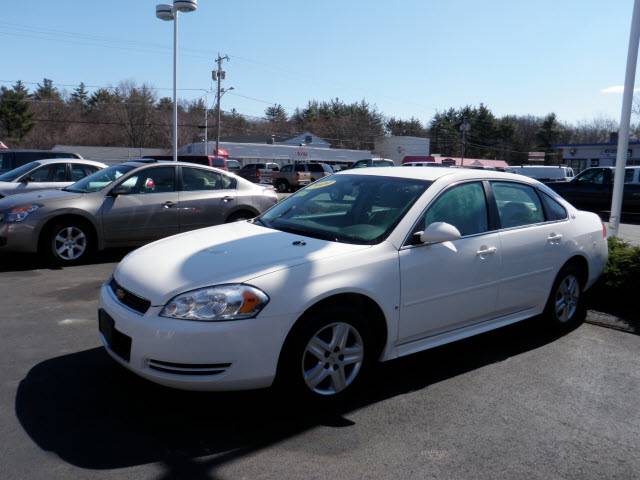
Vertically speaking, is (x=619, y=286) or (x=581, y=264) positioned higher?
(x=581, y=264)

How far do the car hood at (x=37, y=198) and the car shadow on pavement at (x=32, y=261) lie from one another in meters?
0.81

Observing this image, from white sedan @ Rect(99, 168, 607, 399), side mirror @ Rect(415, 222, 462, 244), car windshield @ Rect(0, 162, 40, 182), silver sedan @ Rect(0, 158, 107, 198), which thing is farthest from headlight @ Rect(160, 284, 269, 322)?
car windshield @ Rect(0, 162, 40, 182)

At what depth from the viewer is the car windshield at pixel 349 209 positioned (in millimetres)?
4242

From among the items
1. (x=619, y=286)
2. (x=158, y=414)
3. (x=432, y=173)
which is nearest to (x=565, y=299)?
(x=619, y=286)

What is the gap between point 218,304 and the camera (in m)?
3.40

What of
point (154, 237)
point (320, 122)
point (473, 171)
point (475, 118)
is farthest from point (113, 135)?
point (473, 171)

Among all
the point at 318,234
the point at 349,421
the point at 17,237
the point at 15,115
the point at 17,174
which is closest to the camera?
the point at 349,421

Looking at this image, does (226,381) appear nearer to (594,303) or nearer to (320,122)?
(594,303)

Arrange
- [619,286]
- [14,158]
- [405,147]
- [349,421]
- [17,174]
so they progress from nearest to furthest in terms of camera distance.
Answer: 1. [349,421]
2. [619,286]
3. [17,174]
4. [14,158]
5. [405,147]

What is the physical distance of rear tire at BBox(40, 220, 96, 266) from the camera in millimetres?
8102

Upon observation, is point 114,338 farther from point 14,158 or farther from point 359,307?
point 14,158

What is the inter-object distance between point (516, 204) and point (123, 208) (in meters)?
5.77

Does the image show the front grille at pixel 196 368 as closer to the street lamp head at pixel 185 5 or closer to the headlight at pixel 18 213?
the headlight at pixel 18 213

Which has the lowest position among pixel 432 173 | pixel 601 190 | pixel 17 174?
pixel 601 190
